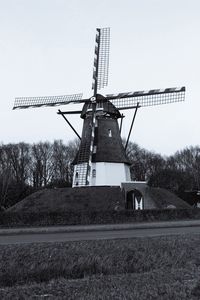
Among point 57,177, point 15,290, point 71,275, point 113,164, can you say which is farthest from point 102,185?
point 57,177

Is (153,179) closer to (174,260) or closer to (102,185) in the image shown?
(102,185)

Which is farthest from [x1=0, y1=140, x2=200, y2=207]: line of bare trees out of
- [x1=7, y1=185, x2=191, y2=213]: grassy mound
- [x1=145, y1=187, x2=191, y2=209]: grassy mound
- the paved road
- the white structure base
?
the paved road

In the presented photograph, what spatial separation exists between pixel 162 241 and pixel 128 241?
1.17m

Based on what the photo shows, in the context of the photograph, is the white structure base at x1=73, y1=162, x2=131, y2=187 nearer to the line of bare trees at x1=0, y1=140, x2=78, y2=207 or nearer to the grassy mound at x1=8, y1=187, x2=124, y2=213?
the grassy mound at x1=8, y1=187, x2=124, y2=213

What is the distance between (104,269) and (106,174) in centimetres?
2659

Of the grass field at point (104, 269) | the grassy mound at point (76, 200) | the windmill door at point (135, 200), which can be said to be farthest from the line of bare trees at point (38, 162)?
the grass field at point (104, 269)

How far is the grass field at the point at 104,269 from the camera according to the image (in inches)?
283

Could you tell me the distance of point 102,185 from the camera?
36.5 meters

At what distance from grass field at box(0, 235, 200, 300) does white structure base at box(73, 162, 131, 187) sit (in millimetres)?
22438

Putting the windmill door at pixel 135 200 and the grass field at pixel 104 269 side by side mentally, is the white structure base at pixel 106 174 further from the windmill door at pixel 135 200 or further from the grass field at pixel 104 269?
the grass field at pixel 104 269

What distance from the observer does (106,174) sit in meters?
36.7

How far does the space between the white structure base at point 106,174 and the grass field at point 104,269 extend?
22.4m

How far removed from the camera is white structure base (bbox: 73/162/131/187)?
3662 centimetres

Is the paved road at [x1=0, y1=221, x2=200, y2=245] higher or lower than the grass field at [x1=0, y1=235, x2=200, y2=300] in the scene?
higher
